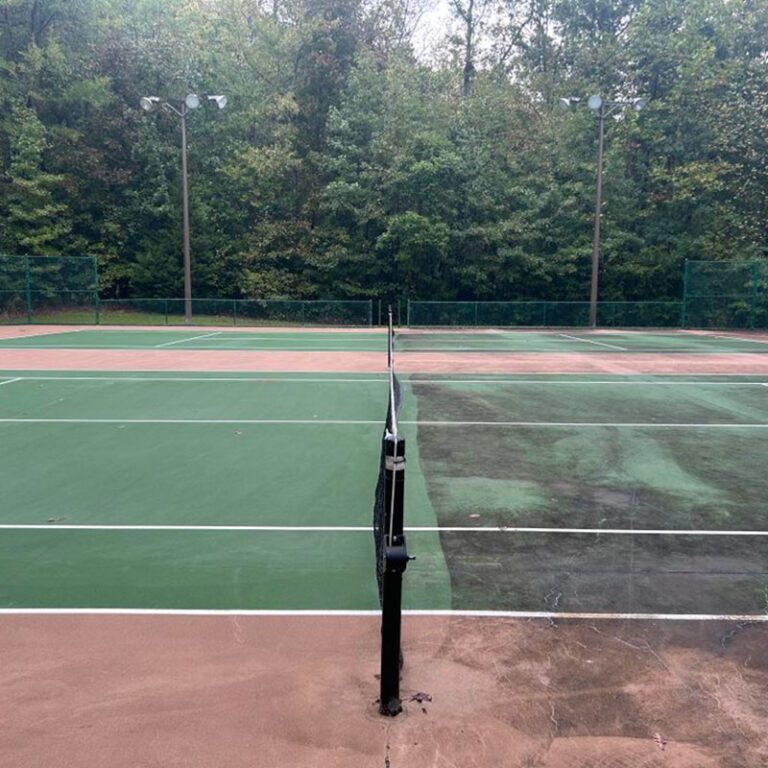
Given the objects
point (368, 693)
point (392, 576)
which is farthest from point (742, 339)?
point (392, 576)

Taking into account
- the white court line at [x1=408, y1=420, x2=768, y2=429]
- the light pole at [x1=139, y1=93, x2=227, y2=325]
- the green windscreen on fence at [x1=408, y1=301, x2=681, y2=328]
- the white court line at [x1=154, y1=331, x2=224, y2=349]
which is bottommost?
the white court line at [x1=154, y1=331, x2=224, y2=349]

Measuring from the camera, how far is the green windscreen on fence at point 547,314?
38.1 meters

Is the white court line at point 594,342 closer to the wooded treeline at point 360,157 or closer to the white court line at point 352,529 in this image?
the wooded treeline at point 360,157

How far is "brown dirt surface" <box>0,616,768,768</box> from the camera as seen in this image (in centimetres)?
346

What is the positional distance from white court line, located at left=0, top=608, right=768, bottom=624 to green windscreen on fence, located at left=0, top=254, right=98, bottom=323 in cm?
3440

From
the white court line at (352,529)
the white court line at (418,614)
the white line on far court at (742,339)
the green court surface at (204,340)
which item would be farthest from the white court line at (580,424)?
the white line on far court at (742,339)

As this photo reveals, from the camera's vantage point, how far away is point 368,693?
3934mm

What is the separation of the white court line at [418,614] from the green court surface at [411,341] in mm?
20133

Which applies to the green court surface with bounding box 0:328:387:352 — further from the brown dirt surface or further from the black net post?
the black net post

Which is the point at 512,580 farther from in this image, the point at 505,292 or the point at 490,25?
the point at 490,25

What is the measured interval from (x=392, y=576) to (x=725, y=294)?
36.4m

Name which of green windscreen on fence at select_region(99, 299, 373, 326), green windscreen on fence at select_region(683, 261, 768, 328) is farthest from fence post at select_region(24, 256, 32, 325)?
green windscreen on fence at select_region(683, 261, 768, 328)

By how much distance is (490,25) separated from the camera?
53.2 m

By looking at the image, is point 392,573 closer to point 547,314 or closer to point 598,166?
point 598,166
